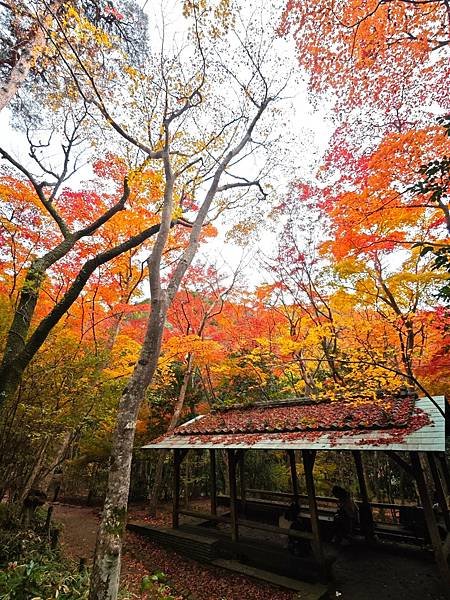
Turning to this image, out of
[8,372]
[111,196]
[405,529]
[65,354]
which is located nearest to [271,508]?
[405,529]

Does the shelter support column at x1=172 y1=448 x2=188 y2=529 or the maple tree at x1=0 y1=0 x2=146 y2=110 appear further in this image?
the shelter support column at x1=172 y1=448 x2=188 y2=529

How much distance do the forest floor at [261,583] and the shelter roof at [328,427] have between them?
2526 mm

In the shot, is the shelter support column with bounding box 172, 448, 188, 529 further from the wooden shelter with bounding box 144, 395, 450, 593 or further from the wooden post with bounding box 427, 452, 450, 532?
the wooden post with bounding box 427, 452, 450, 532

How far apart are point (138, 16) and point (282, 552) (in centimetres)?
1282

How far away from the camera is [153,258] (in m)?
4.68

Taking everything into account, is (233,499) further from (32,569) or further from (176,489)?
(32,569)

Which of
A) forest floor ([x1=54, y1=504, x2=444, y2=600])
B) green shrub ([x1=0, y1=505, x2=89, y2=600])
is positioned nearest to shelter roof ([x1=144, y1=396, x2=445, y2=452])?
forest floor ([x1=54, y1=504, x2=444, y2=600])

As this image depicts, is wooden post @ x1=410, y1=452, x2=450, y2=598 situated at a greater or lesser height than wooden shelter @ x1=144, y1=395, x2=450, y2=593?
lesser

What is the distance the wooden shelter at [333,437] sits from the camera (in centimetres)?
484

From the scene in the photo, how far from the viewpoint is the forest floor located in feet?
17.6

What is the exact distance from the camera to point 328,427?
5973 millimetres

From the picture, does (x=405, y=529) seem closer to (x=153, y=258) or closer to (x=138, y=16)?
(x=153, y=258)

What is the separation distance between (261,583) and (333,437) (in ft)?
10.7

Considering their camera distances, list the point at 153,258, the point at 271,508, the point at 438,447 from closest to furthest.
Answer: the point at 438,447 < the point at 153,258 < the point at 271,508
